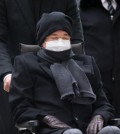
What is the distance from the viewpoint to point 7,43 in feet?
23.2

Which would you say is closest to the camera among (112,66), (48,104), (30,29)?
(48,104)

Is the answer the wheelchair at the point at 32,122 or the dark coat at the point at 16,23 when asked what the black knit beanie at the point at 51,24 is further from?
the dark coat at the point at 16,23

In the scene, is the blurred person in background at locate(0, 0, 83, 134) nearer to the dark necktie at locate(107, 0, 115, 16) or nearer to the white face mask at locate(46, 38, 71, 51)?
the white face mask at locate(46, 38, 71, 51)

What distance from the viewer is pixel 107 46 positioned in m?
7.69

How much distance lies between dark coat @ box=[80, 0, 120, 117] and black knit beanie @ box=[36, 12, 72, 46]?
3.13ft

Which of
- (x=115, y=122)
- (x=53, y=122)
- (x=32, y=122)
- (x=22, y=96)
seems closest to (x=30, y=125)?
(x=32, y=122)

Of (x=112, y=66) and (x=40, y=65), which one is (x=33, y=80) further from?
(x=112, y=66)

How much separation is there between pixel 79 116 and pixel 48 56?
0.56m

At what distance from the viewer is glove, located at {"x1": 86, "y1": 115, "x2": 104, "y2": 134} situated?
6351mm

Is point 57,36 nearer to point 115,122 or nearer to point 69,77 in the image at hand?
point 69,77

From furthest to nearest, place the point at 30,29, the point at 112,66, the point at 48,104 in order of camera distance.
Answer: the point at 112,66, the point at 30,29, the point at 48,104

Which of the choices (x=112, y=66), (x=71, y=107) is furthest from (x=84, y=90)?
(x=112, y=66)

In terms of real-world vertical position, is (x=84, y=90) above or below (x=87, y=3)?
below

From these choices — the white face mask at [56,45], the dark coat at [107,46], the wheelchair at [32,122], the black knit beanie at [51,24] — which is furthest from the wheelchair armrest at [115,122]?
the dark coat at [107,46]
